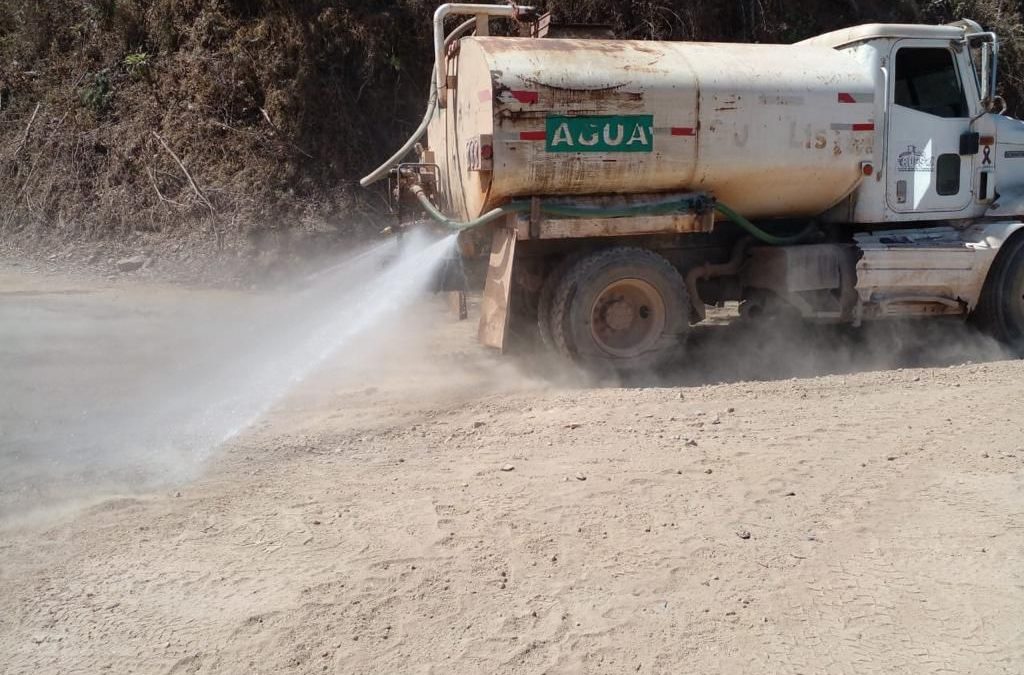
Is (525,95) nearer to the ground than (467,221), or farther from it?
farther from it

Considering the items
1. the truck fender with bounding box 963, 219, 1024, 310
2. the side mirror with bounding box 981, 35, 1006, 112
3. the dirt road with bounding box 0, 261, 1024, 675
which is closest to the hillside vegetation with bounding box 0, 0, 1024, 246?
the dirt road with bounding box 0, 261, 1024, 675

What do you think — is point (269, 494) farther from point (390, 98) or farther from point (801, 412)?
point (390, 98)

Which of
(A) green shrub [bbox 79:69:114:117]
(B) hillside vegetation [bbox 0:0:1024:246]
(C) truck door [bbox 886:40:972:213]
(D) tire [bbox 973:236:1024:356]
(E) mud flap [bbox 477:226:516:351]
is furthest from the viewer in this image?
(A) green shrub [bbox 79:69:114:117]

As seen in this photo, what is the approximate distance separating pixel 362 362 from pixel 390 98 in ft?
21.7

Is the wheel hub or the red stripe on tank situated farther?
the wheel hub

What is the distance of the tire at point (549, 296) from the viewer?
7188 millimetres

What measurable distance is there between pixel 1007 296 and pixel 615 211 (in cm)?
375

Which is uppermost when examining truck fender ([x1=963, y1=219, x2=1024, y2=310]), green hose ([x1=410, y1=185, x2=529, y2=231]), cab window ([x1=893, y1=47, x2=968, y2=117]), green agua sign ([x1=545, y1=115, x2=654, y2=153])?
cab window ([x1=893, y1=47, x2=968, y2=117])

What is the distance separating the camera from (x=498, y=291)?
7.03m

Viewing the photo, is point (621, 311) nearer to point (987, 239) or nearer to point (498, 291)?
point (498, 291)

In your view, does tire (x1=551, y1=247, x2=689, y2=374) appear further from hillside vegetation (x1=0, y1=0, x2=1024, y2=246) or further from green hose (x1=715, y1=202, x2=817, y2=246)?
hillside vegetation (x1=0, y1=0, x2=1024, y2=246)

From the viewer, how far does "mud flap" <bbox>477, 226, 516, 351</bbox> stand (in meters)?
6.90

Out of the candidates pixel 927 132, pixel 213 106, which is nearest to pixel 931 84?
pixel 927 132

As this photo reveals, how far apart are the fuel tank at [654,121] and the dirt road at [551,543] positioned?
1.76m
